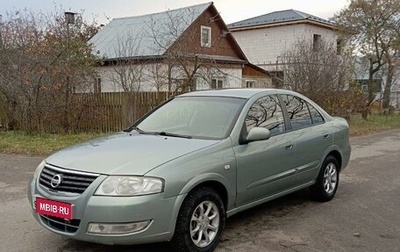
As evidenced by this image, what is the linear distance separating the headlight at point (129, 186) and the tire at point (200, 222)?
1.25ft

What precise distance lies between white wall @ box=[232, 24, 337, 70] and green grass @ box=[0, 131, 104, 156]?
18.6 m

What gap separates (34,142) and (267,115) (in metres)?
7.99

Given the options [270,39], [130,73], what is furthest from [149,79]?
[270,39]

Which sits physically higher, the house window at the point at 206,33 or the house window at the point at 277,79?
the house window at the point at 206,33

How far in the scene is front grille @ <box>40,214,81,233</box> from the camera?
11.6ft

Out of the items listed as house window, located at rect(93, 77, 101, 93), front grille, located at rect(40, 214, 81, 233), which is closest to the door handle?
front grille, located at rect(40, 214, 81, 233)

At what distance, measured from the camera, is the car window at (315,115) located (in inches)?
226

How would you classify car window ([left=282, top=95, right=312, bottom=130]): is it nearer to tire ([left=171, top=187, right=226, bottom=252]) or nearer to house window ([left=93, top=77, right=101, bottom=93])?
tire ([left=171, top=187, right=226, bottom=252])

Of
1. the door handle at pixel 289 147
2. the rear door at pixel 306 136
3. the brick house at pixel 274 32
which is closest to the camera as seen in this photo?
A: the door handle at pixel 289 147

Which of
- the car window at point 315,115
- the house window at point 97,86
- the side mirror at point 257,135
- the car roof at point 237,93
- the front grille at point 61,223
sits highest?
the house window at point 97,86

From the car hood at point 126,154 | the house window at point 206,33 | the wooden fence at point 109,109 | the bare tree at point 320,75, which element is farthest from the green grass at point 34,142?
the house window at point 206,33

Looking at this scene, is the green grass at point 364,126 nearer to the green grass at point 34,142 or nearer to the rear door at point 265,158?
the green grass at point 34,142

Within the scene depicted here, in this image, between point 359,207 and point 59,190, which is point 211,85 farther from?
point 59,190

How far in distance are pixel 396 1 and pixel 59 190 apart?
74.9ft
